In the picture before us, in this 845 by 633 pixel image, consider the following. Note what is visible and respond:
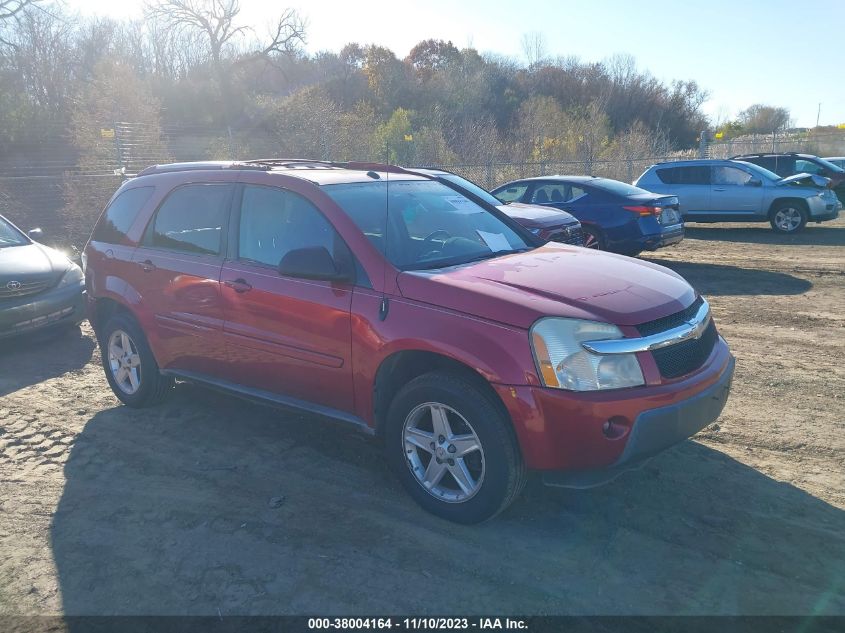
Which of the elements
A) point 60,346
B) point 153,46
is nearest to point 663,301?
point 60,346

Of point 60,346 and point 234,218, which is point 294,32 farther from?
point 234,218

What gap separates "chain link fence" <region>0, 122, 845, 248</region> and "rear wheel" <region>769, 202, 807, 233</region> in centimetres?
741

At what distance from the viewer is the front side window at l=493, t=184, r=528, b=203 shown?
12.2 meters

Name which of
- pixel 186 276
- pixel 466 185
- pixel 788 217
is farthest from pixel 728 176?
pixel 186 276

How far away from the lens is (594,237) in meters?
11.1

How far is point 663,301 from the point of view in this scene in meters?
3.73

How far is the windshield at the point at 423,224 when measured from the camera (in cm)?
420

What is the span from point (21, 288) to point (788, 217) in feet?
48.0

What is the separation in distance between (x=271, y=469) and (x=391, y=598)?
161 cm

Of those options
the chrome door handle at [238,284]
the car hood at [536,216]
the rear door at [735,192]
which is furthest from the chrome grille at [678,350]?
the rear door at [735,192]

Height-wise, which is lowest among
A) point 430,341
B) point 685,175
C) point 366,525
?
point 366,525

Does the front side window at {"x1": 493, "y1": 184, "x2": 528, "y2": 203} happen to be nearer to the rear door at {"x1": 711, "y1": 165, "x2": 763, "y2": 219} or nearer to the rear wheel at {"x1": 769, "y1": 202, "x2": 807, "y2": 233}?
the rear door at {"x1": 711, "y1": 165, "x2": 763, "y2": 219}

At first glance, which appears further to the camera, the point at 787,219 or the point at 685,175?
the point at 685,175

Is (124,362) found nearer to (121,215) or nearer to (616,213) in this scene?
(121,215)
